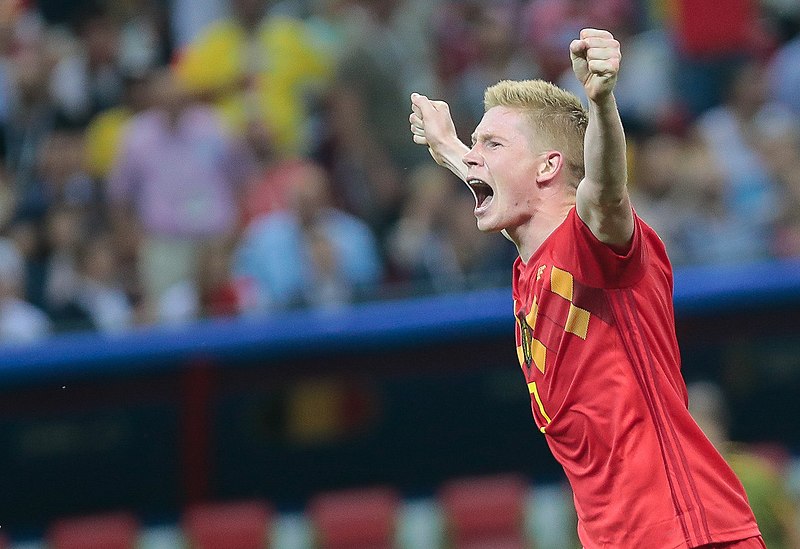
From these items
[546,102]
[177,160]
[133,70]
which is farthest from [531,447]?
[546,102]

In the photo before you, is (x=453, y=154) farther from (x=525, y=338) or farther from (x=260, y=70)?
(x=260, y=70)

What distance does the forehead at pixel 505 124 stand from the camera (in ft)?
10.5

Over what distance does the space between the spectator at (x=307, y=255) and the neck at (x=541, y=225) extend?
4108mm

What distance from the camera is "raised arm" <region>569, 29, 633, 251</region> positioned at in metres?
2.72

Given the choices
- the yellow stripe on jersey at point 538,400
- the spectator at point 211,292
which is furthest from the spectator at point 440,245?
the yellow stripe on jersey at point 538,400

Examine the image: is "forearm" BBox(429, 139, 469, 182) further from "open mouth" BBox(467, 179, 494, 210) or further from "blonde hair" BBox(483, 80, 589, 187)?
Result: "blonde hair" BBox(483, 80, 589, 187)

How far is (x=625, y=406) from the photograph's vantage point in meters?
2.99

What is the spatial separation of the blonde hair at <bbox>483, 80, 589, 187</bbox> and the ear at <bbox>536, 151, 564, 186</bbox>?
2 centimetres

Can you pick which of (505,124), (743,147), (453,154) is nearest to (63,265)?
(453,154)

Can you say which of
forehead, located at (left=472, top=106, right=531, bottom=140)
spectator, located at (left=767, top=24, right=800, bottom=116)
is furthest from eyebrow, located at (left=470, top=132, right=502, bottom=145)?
spectator, located at (left=767, top=24, right=800, bottom=116)

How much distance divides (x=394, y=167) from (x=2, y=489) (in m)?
2.83

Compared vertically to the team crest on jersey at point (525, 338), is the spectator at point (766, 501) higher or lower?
lower

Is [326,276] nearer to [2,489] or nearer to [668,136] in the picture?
[2,489]

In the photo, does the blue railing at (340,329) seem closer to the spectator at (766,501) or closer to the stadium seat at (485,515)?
the stadium seat at (485,515)
